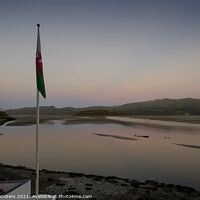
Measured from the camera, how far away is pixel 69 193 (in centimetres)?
1185

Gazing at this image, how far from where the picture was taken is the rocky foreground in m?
11.8

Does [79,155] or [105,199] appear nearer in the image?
[105,199]

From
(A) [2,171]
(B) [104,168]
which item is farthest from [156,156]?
(A) [2,171]

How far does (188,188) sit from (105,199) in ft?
23.6

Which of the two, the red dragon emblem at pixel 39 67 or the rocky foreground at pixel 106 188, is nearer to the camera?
the red dragon emblem at pixel 39 67

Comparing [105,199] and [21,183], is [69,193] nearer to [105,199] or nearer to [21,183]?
[105,199]

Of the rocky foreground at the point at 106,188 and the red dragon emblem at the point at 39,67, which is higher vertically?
the red dragon emblem at the point at 39,67

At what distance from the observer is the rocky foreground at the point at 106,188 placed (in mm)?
11762

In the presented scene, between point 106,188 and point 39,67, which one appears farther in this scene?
point 106,188

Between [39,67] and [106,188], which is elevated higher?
[39,67]

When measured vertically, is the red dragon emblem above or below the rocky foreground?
above

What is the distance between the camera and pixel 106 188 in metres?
12.9

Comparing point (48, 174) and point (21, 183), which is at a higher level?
point (21, 183)

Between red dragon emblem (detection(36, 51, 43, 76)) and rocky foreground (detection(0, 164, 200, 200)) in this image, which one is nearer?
red dragon emblem (detection(36, 51, 43, 76))
